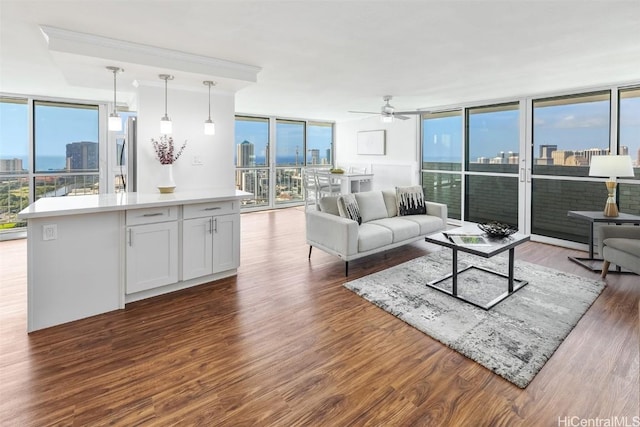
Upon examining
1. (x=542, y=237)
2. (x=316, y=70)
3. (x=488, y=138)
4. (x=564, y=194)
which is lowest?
(x=542, y=237)

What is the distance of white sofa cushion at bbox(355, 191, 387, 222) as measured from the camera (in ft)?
15.7

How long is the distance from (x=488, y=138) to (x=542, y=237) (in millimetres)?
1888

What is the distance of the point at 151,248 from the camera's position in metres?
3.27

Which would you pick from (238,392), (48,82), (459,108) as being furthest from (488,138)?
(48,82)

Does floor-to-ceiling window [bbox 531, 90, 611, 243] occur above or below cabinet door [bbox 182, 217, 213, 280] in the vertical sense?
above

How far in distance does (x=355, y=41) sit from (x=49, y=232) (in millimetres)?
2979

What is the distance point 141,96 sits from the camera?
13.3ft

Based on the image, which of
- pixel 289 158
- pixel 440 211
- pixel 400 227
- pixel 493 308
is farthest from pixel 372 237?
pixel 289 158

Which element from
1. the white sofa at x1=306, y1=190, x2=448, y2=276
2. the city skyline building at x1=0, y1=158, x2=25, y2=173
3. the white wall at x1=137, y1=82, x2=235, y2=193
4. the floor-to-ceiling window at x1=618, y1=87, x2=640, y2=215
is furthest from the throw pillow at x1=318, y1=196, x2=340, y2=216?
the city skyline building at x1=0, y1=158, x2=25, y2=173

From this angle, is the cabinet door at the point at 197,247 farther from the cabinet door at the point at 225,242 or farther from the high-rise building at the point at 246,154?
the high-rise building at the point at 246,154

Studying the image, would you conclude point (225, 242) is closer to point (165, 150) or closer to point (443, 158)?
point (165, 150)

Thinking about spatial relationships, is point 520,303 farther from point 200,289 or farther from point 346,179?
point 346,179

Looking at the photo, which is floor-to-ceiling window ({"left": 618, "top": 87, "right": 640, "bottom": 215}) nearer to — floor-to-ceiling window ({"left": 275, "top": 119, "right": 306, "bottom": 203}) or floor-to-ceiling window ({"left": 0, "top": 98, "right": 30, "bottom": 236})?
floor-to-ceiling window ({"left": 275, "top": 119, "right": 306, "bottom": 203})

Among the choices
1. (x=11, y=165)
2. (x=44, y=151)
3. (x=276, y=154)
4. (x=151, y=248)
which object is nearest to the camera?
(x=151, y=248)
